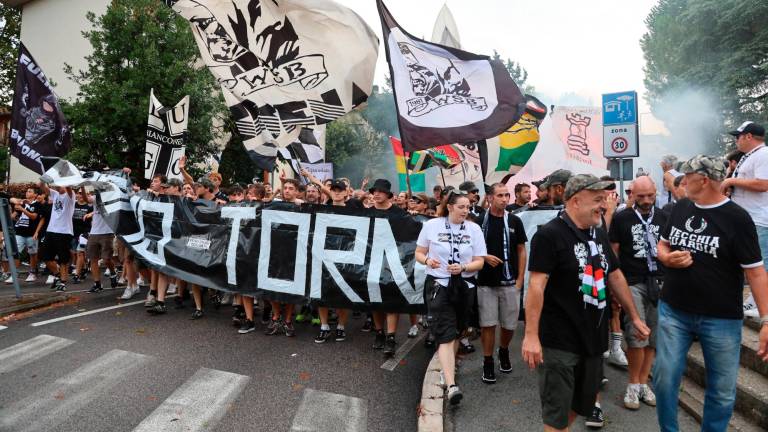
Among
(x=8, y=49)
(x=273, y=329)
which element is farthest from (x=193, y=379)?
(x=8, y=49)

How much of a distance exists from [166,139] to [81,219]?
3003 millimetres

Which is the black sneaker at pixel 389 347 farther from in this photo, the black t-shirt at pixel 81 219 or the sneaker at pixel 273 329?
the black t-shirt at pixel 81 219

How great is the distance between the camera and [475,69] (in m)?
6.10

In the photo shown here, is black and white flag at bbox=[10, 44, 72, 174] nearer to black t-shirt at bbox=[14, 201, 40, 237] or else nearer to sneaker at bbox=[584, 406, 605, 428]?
black t-shirt at bbox=[14, 201, 40, 237]

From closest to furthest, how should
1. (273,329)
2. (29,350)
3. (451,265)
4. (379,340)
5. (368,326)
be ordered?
(451,265) < (29,350) < (379,340) < (273,329) < (368,326)

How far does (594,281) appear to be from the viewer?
3.04m

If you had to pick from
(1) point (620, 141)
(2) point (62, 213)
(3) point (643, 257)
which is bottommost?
(3) point (643, 257)

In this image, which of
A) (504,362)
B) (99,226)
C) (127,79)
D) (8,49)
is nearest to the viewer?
(504,362)

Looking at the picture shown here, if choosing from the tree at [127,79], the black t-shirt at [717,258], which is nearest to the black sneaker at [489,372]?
the black t-shirt at [717,258]

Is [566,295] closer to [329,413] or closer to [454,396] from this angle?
[454,396]

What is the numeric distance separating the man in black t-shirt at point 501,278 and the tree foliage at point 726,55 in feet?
85.1

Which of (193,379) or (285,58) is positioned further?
(285,58)

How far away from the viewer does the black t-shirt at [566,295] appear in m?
2.99

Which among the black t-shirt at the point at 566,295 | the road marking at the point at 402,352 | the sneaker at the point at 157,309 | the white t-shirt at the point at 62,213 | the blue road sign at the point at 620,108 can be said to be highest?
the blue road sign at the point at 620,108
